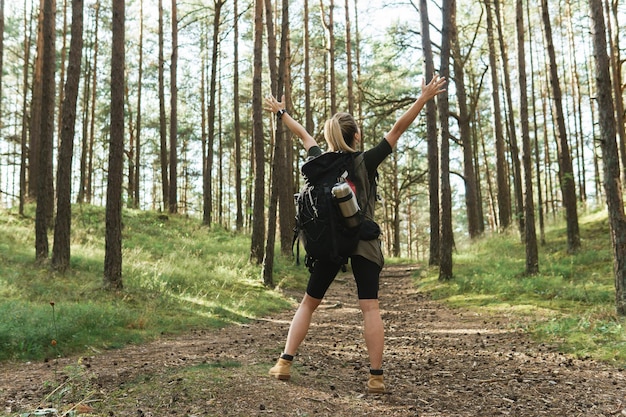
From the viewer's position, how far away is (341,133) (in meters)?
4.07

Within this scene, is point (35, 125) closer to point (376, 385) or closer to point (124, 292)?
point (124, 292)

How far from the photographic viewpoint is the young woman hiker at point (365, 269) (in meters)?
3.80

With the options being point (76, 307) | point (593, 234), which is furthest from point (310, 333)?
point (593, 234)

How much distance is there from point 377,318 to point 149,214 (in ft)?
61.0

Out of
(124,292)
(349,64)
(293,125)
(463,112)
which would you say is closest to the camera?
(293,125)

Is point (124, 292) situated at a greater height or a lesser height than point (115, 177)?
lesser

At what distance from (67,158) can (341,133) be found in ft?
25.6

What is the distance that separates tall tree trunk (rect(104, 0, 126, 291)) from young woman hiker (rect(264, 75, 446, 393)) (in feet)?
18.4

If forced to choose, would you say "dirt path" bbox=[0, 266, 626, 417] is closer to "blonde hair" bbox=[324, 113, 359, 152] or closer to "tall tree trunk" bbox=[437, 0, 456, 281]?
"blonde hair" bbox=[324, 113, 359, 152]

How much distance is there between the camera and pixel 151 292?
881 cm

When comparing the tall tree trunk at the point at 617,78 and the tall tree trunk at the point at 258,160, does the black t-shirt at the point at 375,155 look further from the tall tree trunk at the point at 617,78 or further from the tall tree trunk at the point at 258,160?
the tall tree trunk at the point at 617,78

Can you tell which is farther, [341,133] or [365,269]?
[341,133]

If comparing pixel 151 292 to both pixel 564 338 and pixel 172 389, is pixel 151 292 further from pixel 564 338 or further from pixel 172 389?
pixel 564 338

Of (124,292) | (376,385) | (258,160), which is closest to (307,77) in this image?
(258,160)
